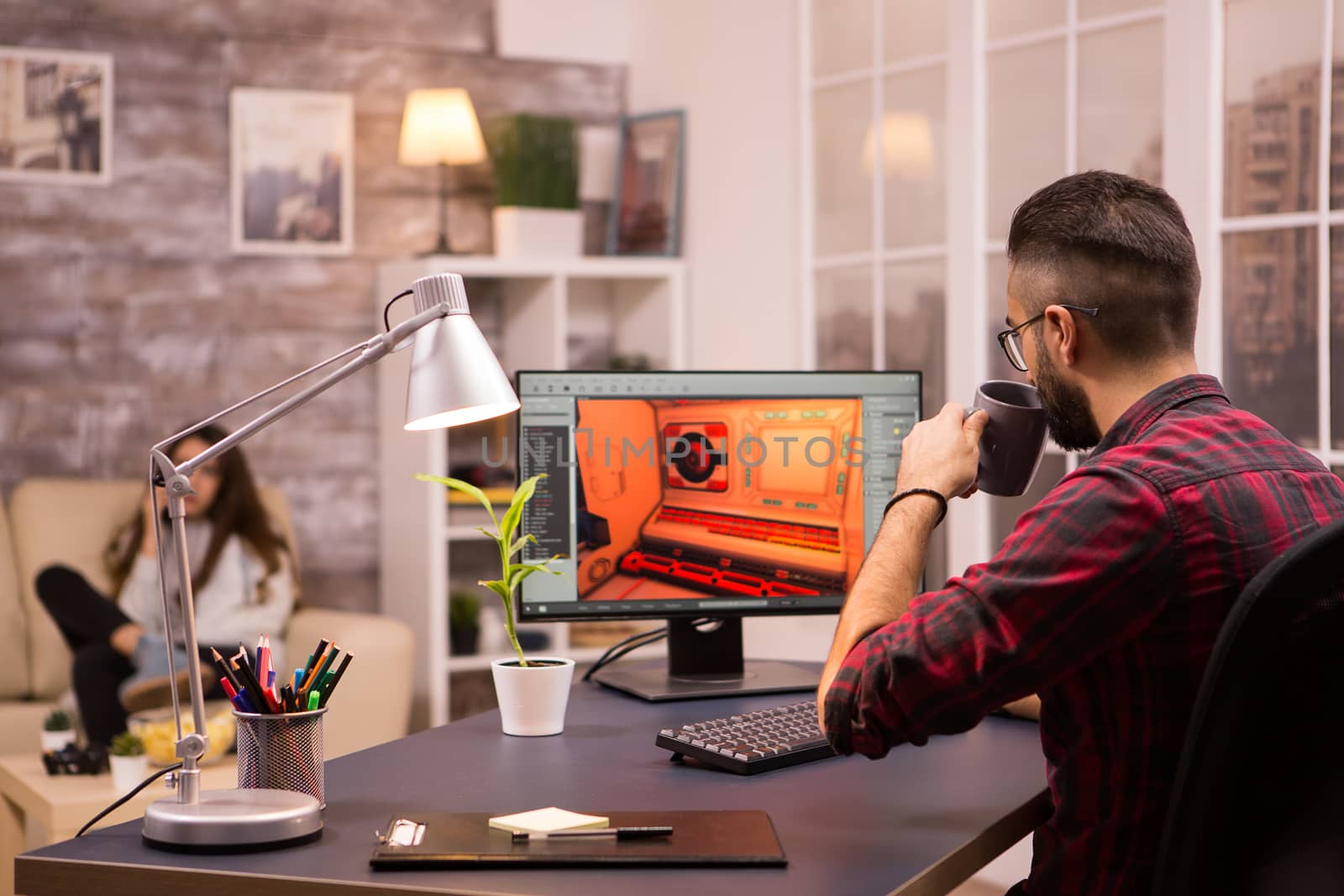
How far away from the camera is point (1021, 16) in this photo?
329 centimetres

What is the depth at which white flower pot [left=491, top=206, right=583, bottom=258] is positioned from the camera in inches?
162

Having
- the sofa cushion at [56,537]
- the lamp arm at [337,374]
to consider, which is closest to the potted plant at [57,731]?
the sofa cushion at [56,537]

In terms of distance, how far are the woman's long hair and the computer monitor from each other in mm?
1928

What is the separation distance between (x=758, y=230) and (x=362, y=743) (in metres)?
1.76

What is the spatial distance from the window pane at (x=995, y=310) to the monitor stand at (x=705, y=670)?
1.49m

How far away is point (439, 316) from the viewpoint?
1.38 metres

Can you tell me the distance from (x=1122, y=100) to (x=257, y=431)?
7.65 feet

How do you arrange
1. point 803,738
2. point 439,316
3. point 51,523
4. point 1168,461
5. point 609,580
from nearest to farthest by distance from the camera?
point 1168,461 → point 439,316 → point 803,738 → point 609,580 → point 51,523

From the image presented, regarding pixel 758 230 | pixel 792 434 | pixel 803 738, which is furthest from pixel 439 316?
pixel 758 230

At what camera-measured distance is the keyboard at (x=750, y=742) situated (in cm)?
150

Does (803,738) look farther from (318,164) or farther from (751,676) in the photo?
(318,164)

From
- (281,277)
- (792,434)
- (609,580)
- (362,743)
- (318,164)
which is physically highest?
(318,164)

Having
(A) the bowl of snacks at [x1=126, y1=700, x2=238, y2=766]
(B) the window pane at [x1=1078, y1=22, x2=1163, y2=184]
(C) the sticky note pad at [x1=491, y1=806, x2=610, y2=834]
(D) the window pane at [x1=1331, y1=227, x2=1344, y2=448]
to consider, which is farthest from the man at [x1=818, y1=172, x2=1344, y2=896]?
(A) the bowl of snacks at [x1=126, y1=700, x2=238, y2=766]

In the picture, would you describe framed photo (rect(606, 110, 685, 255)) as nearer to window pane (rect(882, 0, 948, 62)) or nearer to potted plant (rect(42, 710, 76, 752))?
window pane (rect(882, 0, 948, 62))
